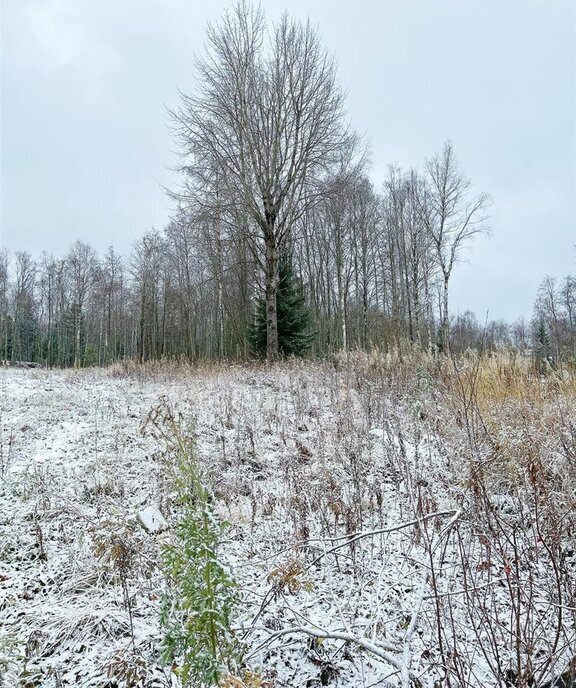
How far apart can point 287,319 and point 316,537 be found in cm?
1128

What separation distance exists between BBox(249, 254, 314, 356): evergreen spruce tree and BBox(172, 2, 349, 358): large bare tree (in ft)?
4.41

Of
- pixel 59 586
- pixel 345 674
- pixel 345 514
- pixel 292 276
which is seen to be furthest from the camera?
pixel 292 276

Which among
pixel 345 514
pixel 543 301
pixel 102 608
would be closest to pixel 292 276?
pixel 345 514

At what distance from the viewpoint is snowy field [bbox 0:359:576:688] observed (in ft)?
5.53

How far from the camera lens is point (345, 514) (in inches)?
Result: 116

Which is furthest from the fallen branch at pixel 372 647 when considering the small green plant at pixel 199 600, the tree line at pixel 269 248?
the tree line at pixel 269 248

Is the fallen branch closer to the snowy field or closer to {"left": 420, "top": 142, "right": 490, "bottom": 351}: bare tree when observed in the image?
the snowy field

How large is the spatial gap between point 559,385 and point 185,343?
83.6ft

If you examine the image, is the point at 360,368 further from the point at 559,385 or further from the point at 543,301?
the point at 543,301

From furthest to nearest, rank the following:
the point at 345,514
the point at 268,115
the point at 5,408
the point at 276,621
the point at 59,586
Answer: the point at 268,115, the point at 5,408, the point at 345,514, the point at 59,586, the point at 276,621

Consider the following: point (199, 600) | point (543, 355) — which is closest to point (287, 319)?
point (543, 355)

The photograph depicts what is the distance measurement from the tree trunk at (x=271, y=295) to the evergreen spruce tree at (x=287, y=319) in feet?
3.91

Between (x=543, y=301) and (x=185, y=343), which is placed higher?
(x=543, y=301)

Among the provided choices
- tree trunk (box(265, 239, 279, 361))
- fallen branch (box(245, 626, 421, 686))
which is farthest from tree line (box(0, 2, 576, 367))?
fallen branch (box(245, 626, 421, 686))
